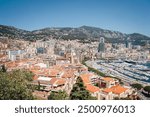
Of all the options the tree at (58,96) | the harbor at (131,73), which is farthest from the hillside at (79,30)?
the harbor at (131,73)

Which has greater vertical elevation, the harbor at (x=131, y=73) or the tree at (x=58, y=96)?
the tree at (x=58, y=96)

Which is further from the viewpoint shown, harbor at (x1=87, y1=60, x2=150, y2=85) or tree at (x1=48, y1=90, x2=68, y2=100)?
harbor at (x1=87, y1=60, x2=150, y2=85)

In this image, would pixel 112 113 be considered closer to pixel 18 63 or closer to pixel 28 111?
pixel 28 111

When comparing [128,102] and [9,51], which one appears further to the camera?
[9,51]

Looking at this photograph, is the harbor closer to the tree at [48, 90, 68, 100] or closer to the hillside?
the hillside

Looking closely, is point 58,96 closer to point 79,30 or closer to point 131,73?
point 79,30

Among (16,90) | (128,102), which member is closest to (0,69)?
(16,90)

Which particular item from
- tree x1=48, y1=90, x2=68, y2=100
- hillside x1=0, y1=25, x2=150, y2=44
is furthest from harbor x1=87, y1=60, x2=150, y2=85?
tree x1=48, y1=90, x2=68, y2=100

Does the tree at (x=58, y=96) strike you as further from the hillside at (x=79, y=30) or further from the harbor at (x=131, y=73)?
the harbor at (x=131, y=73)

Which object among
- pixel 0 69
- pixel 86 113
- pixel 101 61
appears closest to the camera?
pixel 86 113

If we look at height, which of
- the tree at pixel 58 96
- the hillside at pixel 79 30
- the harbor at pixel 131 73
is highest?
the hillside at pixel 79 30

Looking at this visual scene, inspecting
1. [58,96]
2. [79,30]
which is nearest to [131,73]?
[79,30]
